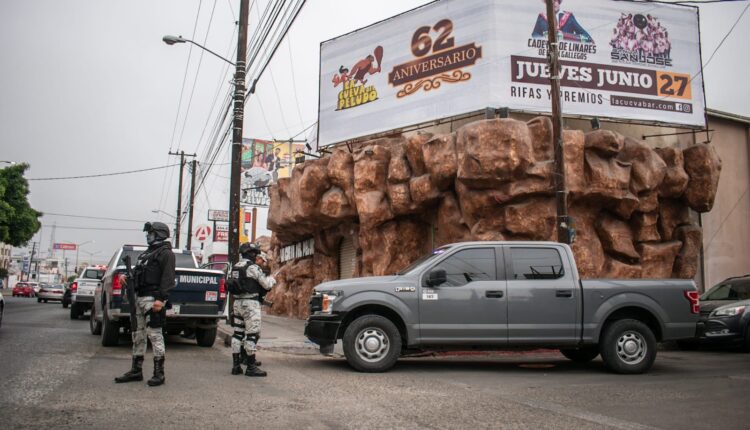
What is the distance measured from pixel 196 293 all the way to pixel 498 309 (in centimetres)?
559

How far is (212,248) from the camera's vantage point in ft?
166

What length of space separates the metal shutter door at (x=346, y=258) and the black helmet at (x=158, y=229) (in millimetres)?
12104

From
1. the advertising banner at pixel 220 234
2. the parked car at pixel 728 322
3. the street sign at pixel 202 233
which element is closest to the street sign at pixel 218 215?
the advertising banner at pixel 220 234

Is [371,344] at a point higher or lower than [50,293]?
lower

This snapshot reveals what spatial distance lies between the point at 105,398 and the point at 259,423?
1902mm

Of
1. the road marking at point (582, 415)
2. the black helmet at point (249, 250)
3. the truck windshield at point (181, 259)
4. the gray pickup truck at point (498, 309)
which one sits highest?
the truck windshield at point (181, 259)

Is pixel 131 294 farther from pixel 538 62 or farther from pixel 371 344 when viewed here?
pixel 538 62

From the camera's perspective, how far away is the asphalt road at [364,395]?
203 inches

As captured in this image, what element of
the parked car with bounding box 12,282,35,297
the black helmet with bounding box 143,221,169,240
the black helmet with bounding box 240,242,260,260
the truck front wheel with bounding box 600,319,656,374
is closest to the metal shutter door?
the black helmet with bounding box 240,242,260,260

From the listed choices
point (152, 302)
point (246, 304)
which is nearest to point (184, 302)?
point (246, 304)

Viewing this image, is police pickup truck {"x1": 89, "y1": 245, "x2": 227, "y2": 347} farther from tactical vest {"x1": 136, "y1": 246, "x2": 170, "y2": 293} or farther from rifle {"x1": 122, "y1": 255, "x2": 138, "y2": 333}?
tactical vest {"x1": 136, "y1": 246, "x2": 170, "y2": 293}

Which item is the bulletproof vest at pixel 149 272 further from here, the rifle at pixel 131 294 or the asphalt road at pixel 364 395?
the asphalt road at pixel 364 395

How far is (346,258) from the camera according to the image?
20250 millimetres

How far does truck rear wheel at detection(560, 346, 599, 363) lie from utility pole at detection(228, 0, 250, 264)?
8.37m
